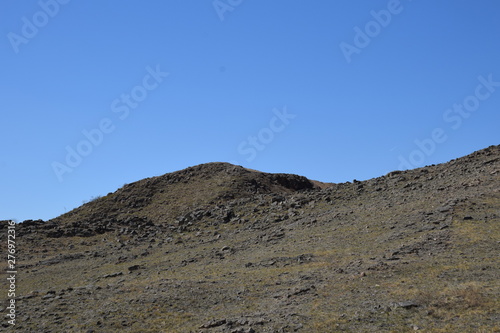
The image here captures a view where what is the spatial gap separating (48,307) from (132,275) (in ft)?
30.0

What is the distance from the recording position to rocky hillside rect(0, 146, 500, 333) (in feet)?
66.4

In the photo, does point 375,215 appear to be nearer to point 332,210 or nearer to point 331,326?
point 332,210

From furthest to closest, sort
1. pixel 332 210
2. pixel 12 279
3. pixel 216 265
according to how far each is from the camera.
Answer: pixel 332 210 → pixel 12 279 → pixel 216 265

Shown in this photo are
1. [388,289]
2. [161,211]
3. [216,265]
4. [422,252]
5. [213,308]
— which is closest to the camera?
[388,289]

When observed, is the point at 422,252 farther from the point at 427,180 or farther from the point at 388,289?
the point at 427,180

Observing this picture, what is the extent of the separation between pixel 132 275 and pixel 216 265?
554 centimetres

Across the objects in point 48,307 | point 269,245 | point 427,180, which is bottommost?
point 48,307

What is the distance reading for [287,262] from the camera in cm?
3088

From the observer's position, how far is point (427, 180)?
148ft

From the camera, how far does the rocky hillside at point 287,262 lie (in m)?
20.2

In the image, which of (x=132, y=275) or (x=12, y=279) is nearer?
(x=132, y=275)

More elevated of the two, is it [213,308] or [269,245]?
[269,245]

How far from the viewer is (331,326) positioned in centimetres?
1884

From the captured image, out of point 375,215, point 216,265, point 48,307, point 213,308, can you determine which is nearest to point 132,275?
point 216,265
